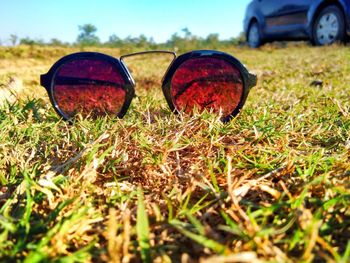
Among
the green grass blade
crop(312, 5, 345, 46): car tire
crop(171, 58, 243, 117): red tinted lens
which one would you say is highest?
crop(312, 5, 345, 46): car tire

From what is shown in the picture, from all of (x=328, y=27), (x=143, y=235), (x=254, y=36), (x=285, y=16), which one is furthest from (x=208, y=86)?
(x=254, y=36)

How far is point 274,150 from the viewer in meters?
1.30

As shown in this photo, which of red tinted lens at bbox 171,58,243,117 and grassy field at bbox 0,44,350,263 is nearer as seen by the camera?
grassy field at bbox 0,44,350,263

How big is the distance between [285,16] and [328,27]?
1112 millimetres

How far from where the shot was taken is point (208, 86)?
1.82 meters

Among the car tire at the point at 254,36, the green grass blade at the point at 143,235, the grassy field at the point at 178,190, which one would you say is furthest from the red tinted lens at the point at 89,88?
the car tire at the point at 254,36

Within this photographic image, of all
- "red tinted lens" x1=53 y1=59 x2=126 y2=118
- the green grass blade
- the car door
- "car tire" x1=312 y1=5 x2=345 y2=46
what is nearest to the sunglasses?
"red tinted lens" x1=53 y1=59 x2=126 y2=118

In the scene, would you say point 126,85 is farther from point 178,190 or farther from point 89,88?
point 178,190

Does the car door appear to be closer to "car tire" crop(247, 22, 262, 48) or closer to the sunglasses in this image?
"car tire" crop(247, 22, 262, 48)

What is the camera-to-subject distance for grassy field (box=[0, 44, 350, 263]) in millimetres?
756

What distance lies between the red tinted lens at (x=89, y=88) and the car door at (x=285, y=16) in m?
6.48

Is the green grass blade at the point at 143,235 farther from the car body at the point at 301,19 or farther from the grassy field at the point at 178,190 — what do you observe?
the car body at the point at 301,19

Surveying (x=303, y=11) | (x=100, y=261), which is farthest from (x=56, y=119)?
(x=303, y=11)

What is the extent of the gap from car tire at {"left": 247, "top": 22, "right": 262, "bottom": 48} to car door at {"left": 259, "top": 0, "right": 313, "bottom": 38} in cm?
72
